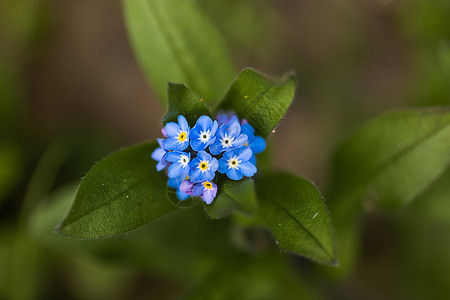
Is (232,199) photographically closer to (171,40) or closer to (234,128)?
(234,128)

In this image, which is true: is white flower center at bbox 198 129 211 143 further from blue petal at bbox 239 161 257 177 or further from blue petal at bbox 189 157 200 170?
blue petal at bbox 239 161 257 177

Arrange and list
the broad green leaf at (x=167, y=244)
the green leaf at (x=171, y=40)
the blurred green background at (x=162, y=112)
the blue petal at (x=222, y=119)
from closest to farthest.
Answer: the blue petal at (x=222, y=119) < the green leaf at (x=171, y=40) < the broad green leaf at (x=167, y=244) < the blurred green background at (x=162, y=112)

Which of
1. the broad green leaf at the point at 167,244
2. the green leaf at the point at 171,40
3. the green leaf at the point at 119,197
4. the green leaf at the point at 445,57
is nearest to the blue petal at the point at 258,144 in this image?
the green leaf at the point at 119,197

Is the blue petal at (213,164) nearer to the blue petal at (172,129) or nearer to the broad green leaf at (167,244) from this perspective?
the blue petal at (172,129)

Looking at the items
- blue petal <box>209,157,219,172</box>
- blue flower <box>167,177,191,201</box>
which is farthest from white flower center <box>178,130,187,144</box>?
blue flower <box>167,177,191,201</box>

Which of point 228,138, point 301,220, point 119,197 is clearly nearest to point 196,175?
point 228,138

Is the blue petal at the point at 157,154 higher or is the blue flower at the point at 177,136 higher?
the blue flower at the point at 177,136
